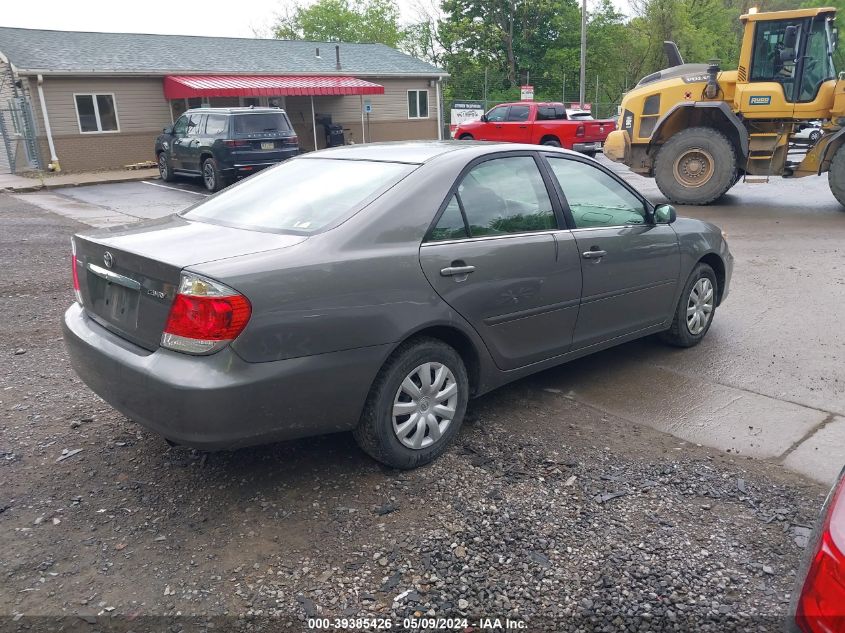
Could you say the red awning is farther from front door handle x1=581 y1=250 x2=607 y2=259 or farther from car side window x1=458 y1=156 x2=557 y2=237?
front door handle x1=581 y1=250 x2=607 y2=259

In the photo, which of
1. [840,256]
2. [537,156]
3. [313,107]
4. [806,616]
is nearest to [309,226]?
[537,156]

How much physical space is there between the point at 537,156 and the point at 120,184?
1710cm

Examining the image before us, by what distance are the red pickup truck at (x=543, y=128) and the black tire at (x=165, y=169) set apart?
8659 mm

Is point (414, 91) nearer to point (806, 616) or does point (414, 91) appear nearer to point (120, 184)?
point (120, 184)

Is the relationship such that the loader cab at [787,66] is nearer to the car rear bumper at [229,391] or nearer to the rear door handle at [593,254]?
the rear door handle at [593,254]

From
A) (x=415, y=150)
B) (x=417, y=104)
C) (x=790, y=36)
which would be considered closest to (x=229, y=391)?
→ (x=415, y=150)

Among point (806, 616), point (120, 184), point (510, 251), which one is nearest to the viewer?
point (806, 616)

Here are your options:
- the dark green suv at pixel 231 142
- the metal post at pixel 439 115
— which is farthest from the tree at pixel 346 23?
the dark green suv at pixel 231 142

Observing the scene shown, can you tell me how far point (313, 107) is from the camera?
2770 cm

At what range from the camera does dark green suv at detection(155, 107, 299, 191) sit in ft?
50.8

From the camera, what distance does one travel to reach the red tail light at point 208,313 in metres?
2.87

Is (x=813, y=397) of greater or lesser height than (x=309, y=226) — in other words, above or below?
below

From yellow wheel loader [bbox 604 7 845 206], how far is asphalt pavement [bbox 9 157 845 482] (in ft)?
12.3

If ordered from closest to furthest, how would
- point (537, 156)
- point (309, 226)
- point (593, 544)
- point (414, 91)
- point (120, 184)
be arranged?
point (593, 544) < point (309, 226) < point (537, 156) < point (120, 184) < point (414, 91)
